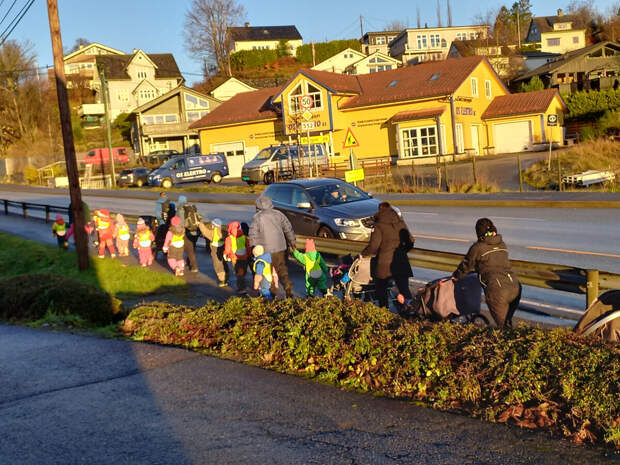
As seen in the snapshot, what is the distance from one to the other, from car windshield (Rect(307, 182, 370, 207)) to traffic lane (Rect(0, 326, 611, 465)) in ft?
29.1

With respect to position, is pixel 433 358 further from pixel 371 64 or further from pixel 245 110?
pixel 371 64

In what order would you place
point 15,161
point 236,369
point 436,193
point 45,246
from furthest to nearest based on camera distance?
point 15,161 < point 436,193 < point 45,246 < point 236,369

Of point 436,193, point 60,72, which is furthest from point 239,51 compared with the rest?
point 60,72

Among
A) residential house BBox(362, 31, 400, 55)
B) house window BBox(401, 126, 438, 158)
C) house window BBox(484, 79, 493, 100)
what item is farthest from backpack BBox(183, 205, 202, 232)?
residential house BBox(362, 31, 400, 55)

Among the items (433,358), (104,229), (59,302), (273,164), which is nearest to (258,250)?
(59,302)

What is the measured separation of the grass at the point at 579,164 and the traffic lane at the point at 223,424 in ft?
69.1

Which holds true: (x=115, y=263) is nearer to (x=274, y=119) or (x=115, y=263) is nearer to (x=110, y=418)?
(x=110, y=418)

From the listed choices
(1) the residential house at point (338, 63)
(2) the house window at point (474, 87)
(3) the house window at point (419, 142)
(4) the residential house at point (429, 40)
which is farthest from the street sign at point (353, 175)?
(4) the residential house at point (429, 40)

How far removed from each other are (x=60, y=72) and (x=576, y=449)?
603 inches

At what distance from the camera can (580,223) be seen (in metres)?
17.7

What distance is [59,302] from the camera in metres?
10.6

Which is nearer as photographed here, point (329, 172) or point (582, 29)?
point (329, 172)

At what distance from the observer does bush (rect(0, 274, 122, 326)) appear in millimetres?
10430

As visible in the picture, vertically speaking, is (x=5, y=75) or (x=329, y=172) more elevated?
(x=5, y=75)
